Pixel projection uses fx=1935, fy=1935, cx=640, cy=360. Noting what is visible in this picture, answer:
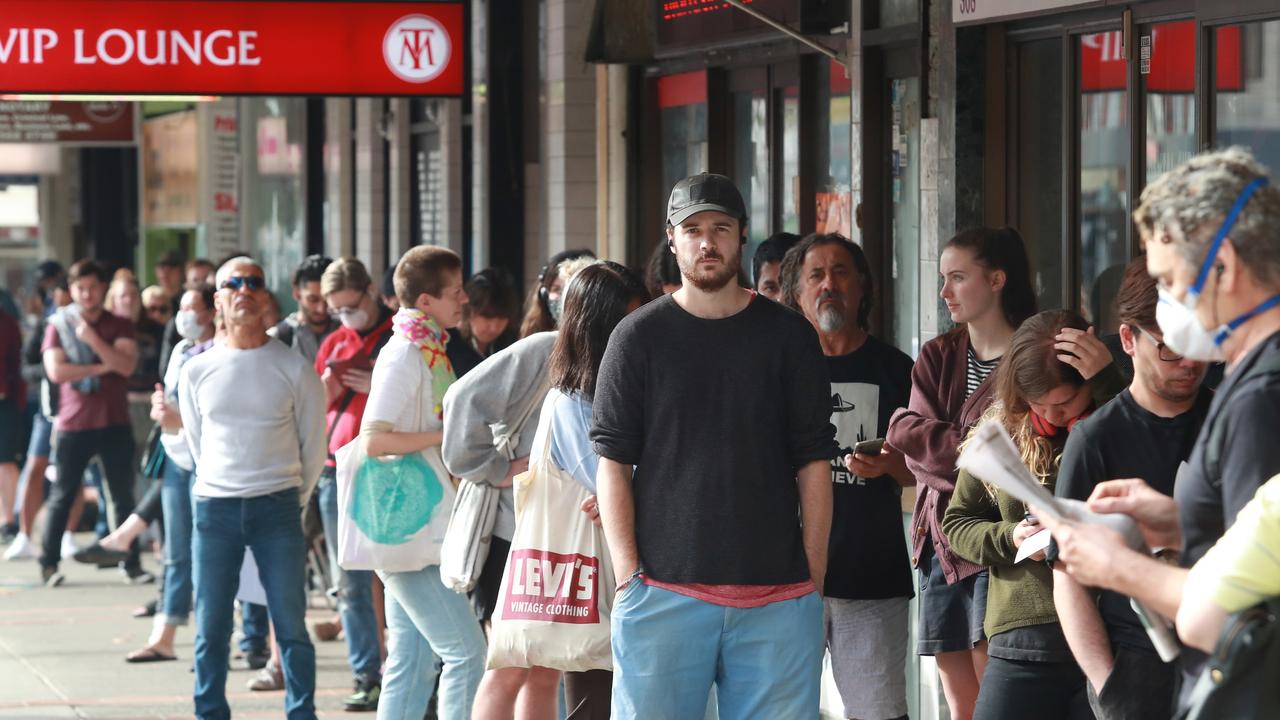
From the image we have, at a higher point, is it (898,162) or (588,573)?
(898,162)

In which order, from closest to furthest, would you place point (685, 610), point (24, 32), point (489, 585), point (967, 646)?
point (685, 610) < point (967, 646) < point (489, 585) < point (24, 32)

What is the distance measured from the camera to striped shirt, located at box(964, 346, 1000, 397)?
5861mm

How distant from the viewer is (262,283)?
26.0ft

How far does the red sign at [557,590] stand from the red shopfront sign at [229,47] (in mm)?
5015

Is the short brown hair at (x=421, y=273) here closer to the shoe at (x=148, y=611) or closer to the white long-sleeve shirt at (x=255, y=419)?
the white long-sleeve shirt at (x=255, y=419)

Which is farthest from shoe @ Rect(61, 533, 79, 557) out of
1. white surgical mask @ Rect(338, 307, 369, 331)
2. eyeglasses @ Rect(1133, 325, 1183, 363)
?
eyeglasses @ Rect(1133, 325, 1183, 363)

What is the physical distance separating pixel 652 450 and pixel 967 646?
130 cm

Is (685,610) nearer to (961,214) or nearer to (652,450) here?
(652,450)

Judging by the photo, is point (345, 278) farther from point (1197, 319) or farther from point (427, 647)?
point (1197, 319)

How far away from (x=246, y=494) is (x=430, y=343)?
4.03ft

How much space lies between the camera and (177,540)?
399 inches

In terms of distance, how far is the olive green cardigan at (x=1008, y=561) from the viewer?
498 cm

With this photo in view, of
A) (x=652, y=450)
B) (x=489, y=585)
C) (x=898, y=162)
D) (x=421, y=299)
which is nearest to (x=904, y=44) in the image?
(x=898, y=162)

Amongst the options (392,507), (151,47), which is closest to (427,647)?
(392,507)
